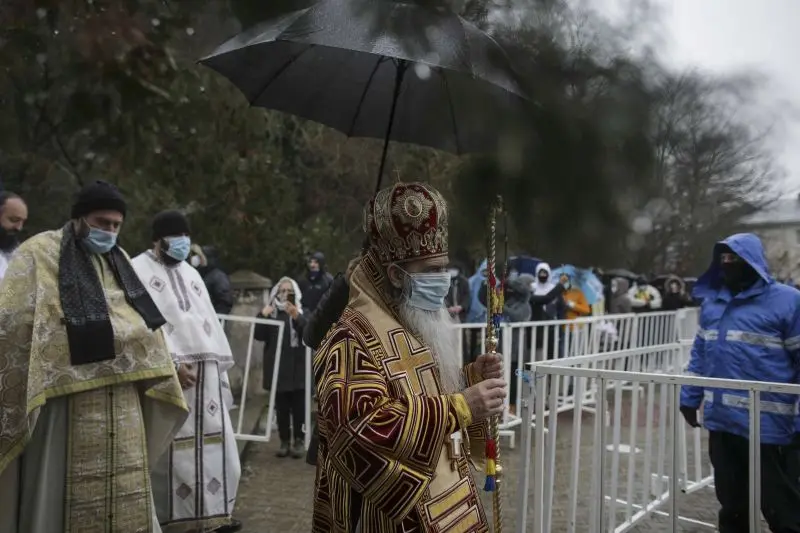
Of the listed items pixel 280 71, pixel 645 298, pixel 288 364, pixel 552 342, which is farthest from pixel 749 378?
pixel 645 298

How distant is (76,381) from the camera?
10.7ft

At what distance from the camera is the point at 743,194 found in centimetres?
326

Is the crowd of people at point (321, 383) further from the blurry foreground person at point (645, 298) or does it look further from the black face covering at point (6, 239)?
the blurry foreground person at point (645, 298)

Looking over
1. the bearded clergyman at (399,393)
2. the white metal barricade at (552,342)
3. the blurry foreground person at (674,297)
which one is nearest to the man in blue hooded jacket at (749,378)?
the white metal barricade at (552,342)

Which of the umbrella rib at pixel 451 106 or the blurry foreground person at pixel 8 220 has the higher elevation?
the umbrella rib at pixel 451 106

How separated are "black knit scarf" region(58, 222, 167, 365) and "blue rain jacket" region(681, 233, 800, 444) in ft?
9.83

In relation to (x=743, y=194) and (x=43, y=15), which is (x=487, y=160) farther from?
(x=43, y=15)

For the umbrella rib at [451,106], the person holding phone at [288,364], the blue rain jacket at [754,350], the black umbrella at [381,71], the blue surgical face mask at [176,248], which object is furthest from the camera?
the person holding phone at [288,364]

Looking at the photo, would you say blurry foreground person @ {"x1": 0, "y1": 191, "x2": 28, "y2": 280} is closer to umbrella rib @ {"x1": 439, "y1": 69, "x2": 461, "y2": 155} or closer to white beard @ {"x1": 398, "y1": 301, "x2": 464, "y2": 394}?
umbrella rib @ {"x1": 439, "y1": 69, "x2": 461, "y2": 155}

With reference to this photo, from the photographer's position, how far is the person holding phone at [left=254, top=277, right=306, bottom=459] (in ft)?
21.7

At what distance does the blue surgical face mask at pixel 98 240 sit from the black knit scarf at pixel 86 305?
38 millimetres

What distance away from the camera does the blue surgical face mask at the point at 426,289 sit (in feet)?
7.72

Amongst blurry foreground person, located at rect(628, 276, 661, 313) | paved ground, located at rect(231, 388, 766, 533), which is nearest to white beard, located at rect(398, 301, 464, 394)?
paved ground, located at rect(231, 388, 766, 533)

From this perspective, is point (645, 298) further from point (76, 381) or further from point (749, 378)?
point (76, 381)
